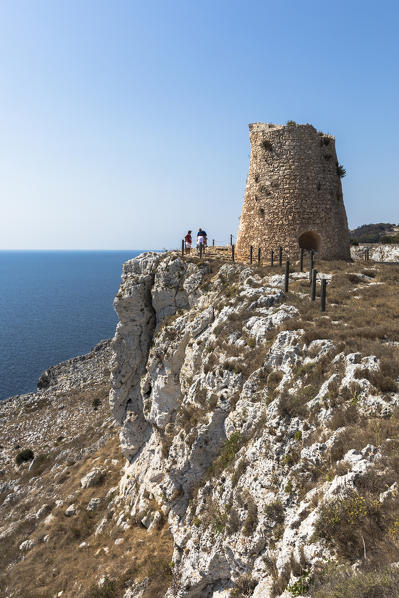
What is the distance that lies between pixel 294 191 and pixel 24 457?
122 feet

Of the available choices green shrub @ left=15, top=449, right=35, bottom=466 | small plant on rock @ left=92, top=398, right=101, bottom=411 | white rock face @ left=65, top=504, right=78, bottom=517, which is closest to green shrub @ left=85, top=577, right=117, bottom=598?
white rock face @ left=65, top=504, right=78, bottom=517

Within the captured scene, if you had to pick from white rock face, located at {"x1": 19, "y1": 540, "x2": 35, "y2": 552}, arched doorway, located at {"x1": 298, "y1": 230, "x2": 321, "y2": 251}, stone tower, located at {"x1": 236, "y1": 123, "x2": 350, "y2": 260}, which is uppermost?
stone tower, located at {"x1": 236, "y1": 123, "x2": 350, "y2": 260}

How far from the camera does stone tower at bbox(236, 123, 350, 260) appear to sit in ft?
85.0

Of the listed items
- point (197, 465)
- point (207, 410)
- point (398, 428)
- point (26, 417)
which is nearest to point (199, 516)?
point (197, 465)

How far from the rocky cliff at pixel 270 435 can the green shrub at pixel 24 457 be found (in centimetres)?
2008

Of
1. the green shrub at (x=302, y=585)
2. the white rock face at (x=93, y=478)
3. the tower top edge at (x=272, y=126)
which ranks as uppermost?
the tower top edge at (x=272, y=126)

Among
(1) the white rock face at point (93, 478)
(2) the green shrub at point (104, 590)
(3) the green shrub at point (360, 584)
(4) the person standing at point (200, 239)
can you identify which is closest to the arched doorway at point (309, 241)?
(4) the person standing at point (200, 239)

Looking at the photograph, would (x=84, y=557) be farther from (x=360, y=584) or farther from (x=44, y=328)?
(x=44, y=328)

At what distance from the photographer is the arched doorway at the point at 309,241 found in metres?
27.3

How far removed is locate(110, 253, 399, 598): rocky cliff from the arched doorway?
481cm

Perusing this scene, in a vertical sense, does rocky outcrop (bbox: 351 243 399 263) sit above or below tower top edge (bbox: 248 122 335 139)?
below

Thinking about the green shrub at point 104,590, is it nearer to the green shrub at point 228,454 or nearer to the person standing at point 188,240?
the green shrub at point 228,454

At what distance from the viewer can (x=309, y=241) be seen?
2917 cm

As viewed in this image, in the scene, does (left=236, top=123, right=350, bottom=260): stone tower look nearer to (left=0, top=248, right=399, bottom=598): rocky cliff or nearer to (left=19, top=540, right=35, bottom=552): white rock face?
(left=0, top=248, right=399, bottom=598): rocky cliff
